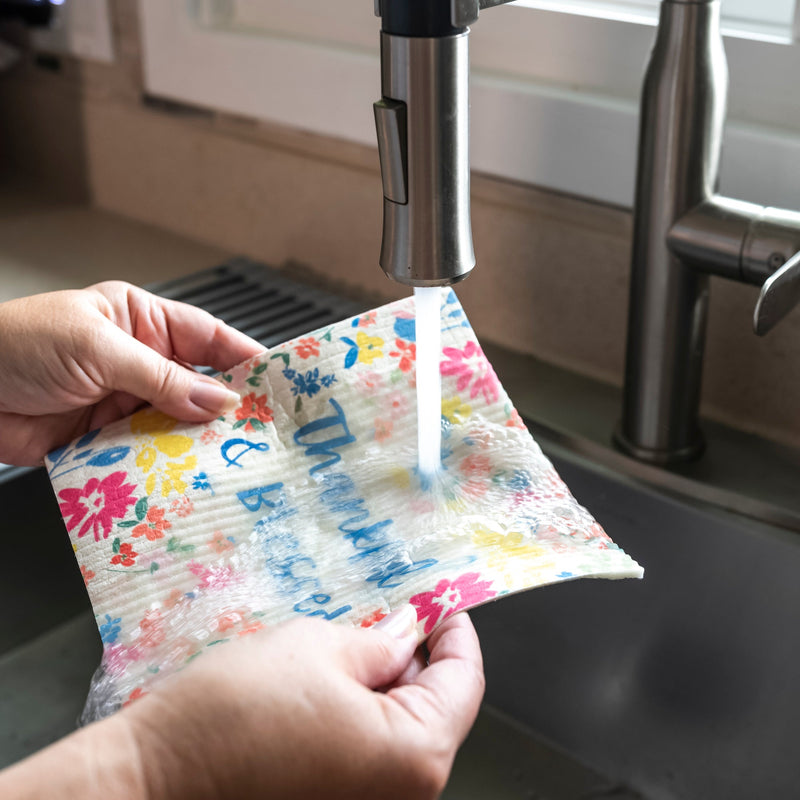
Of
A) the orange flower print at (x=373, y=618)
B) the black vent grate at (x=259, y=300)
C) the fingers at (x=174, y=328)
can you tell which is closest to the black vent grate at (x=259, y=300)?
the black vent grate at (x=259, y=300)

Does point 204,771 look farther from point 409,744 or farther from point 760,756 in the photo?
point 760,756

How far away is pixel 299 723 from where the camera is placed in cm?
41

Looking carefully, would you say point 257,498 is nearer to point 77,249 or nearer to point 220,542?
point 220,542

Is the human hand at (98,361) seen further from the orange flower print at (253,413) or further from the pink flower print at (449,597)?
the pink flower print at (449,597)

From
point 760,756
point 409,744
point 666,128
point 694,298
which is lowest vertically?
point 760,756

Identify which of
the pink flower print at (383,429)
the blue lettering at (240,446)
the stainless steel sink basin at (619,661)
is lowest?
the stainless steel sink basin at (619,661)

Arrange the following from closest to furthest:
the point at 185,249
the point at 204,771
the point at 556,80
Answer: the point at 204,771 < the point at 556,80 < the point at 185,249

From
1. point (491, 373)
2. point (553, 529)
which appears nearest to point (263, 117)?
point (491, 373)

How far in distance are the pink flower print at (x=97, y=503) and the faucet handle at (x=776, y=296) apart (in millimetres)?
331

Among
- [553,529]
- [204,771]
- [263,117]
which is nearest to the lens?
[204,771]

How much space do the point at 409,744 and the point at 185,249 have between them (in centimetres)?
72

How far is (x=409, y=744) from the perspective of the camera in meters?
0.42

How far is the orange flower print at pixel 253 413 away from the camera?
57cm

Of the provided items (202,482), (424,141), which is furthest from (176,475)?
(424,141)
